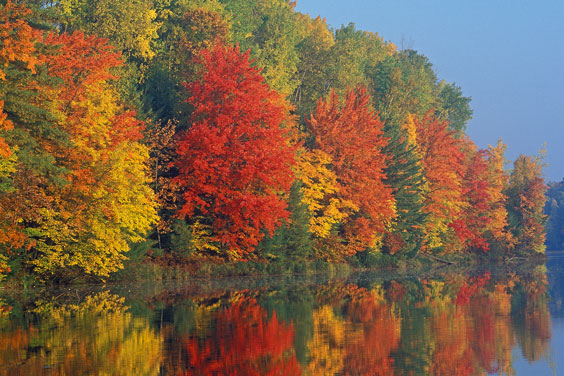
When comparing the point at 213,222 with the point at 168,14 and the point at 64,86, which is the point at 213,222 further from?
the point at 168,14

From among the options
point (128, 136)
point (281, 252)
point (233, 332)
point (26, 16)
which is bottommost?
point (233, 332)

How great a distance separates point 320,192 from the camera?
2224 inches

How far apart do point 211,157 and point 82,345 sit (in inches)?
1046

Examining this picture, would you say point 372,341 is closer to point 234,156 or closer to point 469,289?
point 469,289

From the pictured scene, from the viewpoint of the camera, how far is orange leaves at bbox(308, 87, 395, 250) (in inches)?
2320

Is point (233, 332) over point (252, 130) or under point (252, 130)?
under

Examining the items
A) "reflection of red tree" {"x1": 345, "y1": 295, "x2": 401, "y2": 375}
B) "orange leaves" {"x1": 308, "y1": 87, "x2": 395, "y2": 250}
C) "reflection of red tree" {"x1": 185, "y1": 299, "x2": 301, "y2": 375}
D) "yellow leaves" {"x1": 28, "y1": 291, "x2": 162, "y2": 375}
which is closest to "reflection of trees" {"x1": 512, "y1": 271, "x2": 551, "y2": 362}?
"reflection of red tree" {"x1": 345, "y1": 295, "x2": 401, "y2": 375}

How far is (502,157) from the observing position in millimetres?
93125

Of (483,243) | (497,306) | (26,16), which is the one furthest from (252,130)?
(483,243)

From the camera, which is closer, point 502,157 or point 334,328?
point 334,328

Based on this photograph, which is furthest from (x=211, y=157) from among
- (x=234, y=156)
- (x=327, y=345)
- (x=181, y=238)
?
(x=327, y=345)

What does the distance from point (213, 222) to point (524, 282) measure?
2099cm

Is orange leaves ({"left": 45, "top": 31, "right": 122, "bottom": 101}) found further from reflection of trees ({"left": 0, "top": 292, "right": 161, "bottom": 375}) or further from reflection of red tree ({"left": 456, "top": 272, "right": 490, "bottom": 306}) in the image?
reflection of red tree ({"left": 456, "top": 272, "right": 490, "bottom": 306})

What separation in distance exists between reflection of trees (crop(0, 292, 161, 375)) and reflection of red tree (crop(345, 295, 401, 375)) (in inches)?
186
